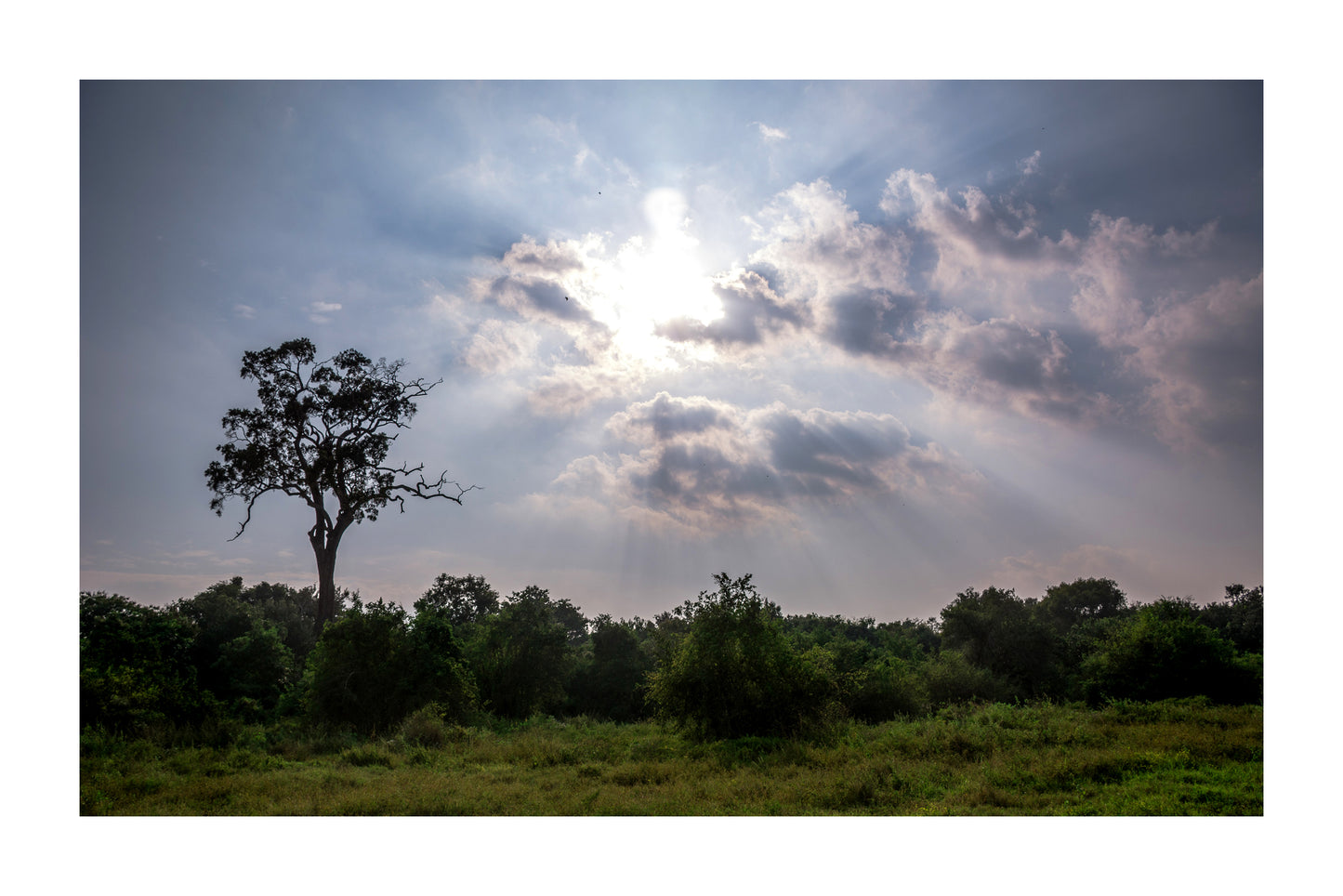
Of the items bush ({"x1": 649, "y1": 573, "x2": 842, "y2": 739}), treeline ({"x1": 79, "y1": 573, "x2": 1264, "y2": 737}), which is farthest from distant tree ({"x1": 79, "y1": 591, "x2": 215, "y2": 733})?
bush ({"x1": 649, "y1": 573, "x2": 842, "y2": 739})

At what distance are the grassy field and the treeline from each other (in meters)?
1.47

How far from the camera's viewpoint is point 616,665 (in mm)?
30688

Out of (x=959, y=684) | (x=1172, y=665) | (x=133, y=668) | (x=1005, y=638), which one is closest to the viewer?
(x=133, y=668)

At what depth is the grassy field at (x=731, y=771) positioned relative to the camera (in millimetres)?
10500

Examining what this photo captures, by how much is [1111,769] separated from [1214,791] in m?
1.88

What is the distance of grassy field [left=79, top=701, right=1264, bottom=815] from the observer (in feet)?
34.4

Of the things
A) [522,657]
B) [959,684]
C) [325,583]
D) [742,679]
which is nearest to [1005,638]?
[959,684]

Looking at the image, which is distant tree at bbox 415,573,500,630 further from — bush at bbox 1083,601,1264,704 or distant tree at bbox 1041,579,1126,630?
distant tree at bbox 1041,579,1126,630

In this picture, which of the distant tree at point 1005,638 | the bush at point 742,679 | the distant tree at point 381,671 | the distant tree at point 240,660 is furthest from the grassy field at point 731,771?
the distant tree at point 1005,638

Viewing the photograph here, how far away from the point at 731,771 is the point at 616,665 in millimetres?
18170

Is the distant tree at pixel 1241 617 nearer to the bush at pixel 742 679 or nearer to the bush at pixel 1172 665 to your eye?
the bush at pixel 1172 665

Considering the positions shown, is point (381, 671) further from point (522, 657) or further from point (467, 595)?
point (467, 595)

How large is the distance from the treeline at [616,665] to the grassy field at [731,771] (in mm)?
1474

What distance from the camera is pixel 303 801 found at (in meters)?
10.7
